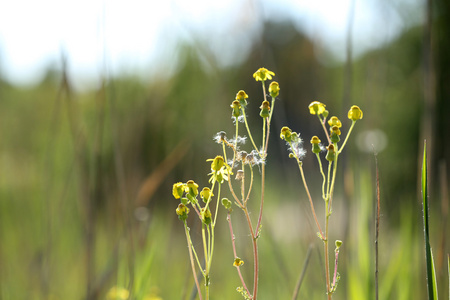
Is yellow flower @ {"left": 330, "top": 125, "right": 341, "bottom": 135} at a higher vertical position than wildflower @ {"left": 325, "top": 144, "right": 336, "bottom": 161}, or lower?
higher

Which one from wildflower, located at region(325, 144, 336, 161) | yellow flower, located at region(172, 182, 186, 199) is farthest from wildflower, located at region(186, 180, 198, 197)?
wildflower, located at region(325, 144, 336, 161)

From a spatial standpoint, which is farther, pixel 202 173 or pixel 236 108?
pixel 202 173

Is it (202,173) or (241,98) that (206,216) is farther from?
(202,173)

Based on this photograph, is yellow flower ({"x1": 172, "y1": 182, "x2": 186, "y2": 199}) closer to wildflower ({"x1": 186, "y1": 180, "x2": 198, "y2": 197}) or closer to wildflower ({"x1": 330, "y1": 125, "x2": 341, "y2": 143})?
wildflower ({"x1": 186, "y1": 180, "x2": 198, "y2": 197})

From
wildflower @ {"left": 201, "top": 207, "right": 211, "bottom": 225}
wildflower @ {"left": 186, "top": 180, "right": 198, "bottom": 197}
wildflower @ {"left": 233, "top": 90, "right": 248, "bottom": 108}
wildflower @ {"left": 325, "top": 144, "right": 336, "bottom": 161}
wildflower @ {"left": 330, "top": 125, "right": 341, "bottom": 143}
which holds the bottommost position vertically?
wildflower @ {"left": 201, "top": 207, "right": 211, "bottom": 225}

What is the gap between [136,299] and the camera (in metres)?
0.62

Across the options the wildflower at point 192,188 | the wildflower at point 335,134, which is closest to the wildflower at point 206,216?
the wildflower at point 192,188

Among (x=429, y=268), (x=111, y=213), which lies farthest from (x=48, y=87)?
(x=429, y=268)

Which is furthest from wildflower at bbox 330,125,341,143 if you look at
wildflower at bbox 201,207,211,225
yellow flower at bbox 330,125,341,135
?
wildflower at bbox 201,207,211,225

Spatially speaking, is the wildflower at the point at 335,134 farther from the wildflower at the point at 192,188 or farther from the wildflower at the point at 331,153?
the wildflower at the point at 192,188

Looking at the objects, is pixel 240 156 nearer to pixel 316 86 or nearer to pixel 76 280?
pixel 316 86

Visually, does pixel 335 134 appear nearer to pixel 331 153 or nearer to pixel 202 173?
pixel 331 153

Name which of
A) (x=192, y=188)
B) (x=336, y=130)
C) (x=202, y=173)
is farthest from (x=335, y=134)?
(x=202, y=173)

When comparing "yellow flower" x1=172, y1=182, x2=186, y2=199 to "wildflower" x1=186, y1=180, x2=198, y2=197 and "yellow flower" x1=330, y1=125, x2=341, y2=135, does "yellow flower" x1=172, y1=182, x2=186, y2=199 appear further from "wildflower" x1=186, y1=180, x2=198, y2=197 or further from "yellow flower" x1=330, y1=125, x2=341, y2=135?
"yellow flower" x1=330, y1=125, x2=341, y2=135
